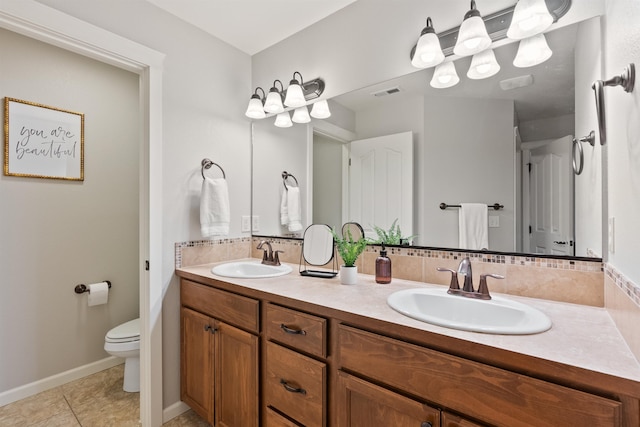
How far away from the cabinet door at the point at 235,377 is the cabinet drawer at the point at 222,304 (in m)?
0.05

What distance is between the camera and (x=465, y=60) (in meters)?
1.44

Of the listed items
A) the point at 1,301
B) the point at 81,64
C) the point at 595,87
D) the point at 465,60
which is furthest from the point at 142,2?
the point at 595,87

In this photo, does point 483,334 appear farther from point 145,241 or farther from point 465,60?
point 145,241

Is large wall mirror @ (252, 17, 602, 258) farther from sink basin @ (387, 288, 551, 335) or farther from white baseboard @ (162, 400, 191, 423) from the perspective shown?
white baseboard @ (162, 400, 191, 423)

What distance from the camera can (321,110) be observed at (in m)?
1.95

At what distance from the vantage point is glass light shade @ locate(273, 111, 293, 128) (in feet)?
7.12

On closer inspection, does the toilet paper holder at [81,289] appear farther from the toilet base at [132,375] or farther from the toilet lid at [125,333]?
the toilet base at [132,375]

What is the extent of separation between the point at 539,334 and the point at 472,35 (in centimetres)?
116

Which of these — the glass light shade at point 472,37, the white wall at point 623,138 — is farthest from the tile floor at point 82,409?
the glass light shade at point 472,37

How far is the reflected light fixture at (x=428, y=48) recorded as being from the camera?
4.59 ft

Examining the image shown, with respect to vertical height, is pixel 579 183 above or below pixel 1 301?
above

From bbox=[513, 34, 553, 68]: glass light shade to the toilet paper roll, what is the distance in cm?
296

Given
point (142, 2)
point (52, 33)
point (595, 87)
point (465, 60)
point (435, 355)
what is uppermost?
point (142, 2)

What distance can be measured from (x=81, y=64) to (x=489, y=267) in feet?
9.99
